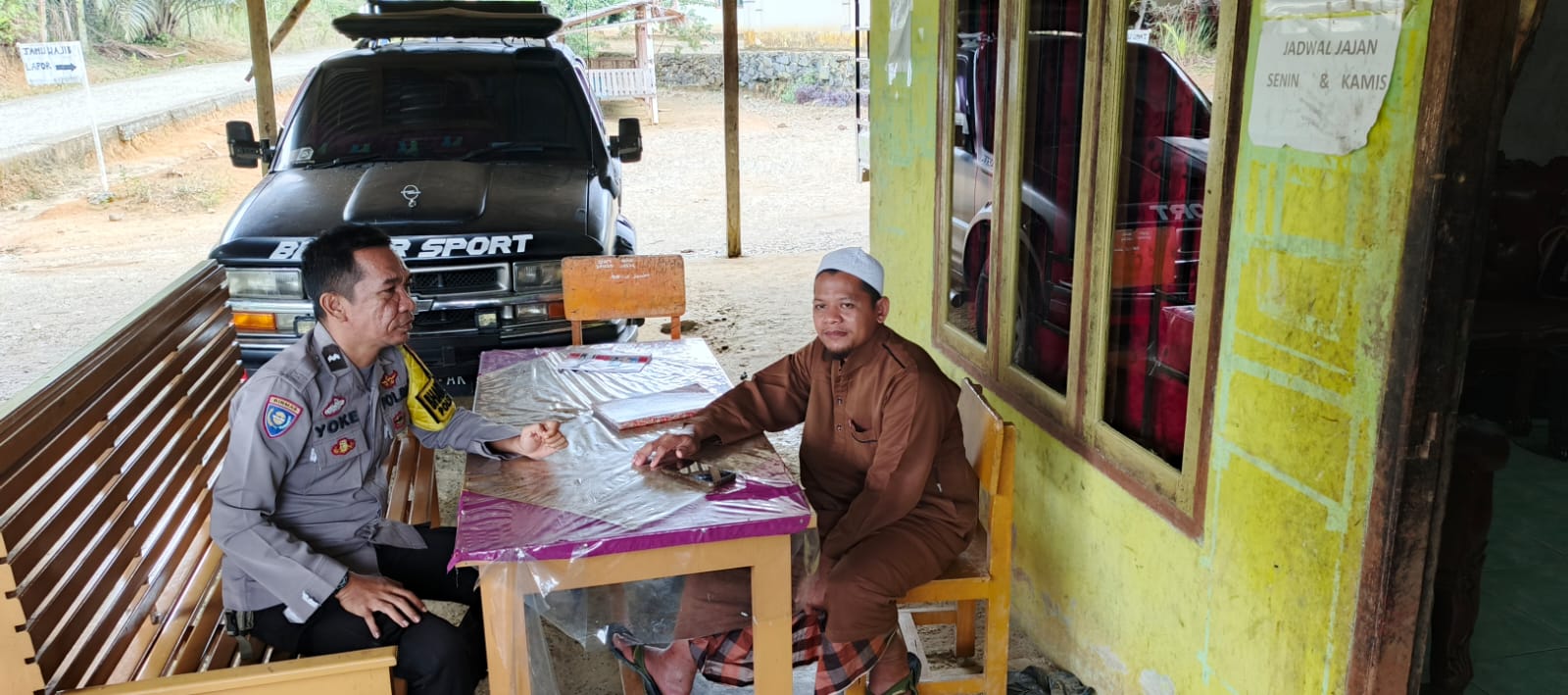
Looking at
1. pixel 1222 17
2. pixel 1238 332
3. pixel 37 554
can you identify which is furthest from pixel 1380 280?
pixel 37 554

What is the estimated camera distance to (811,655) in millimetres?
2641

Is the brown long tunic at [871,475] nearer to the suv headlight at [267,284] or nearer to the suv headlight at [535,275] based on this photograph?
the suv headlight at [535,275]

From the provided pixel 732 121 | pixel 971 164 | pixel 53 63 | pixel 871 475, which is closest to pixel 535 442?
pixel 871 475

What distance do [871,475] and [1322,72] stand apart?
4.38 feet

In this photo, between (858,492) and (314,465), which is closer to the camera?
(314,465)

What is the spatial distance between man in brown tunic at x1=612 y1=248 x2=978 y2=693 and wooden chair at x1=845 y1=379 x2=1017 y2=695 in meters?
0.06

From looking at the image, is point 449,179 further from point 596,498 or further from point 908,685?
point 908,685

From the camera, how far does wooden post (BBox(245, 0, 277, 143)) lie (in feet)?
25.7

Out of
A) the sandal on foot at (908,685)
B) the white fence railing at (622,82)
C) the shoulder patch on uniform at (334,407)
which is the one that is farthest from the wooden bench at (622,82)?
the sandal on foot at (908,685)

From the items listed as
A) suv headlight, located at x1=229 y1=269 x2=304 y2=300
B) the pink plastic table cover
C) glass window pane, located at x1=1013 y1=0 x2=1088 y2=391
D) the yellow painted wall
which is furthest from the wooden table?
suv headlight, located at x1=229 y1=269 x2=304 y2=300

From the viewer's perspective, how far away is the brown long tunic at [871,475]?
255 cm

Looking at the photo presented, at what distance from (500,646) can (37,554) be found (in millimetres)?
848

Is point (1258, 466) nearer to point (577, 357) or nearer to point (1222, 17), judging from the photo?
point (1222, 17)

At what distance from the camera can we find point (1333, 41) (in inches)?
76.6
